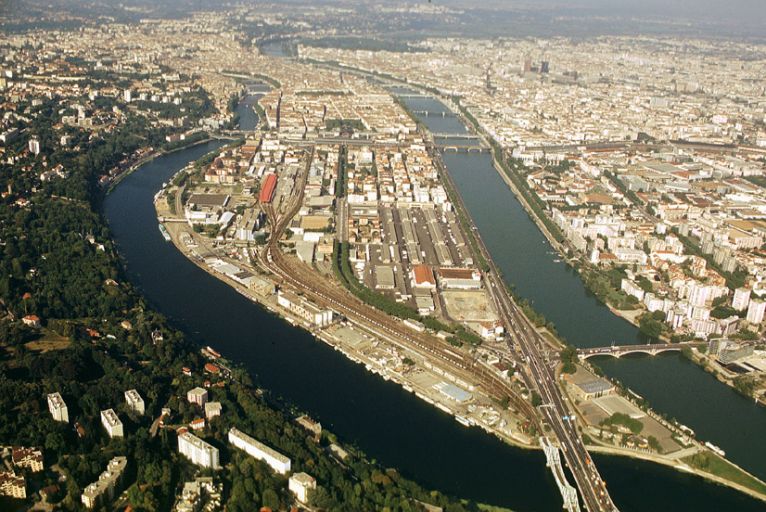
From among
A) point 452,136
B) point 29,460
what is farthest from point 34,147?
point 29,460

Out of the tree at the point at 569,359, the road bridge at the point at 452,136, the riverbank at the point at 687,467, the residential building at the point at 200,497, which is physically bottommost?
the riverbank at the point at 687,467

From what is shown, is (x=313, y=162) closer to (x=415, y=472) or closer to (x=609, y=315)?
(x=609, y=315)

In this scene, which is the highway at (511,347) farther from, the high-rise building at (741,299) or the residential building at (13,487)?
the residential building at (13,487)

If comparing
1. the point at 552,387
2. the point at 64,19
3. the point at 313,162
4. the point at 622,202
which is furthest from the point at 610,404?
the point at 64,19

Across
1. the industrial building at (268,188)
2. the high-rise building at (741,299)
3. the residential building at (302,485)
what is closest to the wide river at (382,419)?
the residential building at (302,485)

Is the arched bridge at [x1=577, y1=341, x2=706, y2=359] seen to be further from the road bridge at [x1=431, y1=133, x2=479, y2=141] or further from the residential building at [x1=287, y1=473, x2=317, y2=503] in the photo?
the road bridge at [x1=431, y1=133, x2=479, y2=141]

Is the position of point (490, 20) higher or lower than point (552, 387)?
higher

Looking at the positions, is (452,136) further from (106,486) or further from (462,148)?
(106,486)
